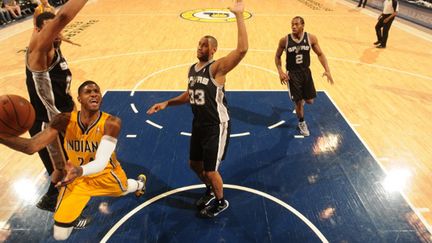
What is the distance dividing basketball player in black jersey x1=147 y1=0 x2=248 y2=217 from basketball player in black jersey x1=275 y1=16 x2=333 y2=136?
7.35 ft

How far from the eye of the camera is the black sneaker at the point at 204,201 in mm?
4262

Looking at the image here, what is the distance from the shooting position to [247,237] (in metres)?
3.85

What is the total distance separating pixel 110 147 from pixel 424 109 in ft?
22.5

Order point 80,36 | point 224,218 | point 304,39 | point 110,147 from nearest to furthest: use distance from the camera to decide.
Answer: point 110,147, point 224,218, point 304,39, point 80,36

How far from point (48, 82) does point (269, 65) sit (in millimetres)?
6915

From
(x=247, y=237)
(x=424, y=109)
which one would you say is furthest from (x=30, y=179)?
(x=424, y=109)

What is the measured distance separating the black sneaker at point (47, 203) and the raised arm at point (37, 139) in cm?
147

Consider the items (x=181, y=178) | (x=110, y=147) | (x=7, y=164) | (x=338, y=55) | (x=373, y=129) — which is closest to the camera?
(x=110, y=147)

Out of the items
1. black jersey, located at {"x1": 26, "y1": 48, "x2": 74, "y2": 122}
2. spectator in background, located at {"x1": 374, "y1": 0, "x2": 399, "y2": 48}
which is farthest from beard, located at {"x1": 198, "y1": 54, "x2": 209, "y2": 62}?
spectator in background, located at {"x1": 374, "y1": 0, "x2": 399, "y2": 48}

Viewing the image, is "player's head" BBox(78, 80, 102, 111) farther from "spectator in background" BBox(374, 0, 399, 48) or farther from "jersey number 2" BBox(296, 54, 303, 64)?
"spectator in background" BBox(374, 0, 399, 48)

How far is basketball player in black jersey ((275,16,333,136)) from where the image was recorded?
5.71 metres

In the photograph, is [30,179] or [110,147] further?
[30,179]

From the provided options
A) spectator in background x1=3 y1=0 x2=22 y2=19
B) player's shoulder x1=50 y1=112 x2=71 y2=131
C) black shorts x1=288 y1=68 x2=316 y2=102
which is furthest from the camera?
spectator in background x1=3 y1=0 x2=22 y2=19

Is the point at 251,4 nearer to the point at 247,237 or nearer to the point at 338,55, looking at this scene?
the point at 338,55
